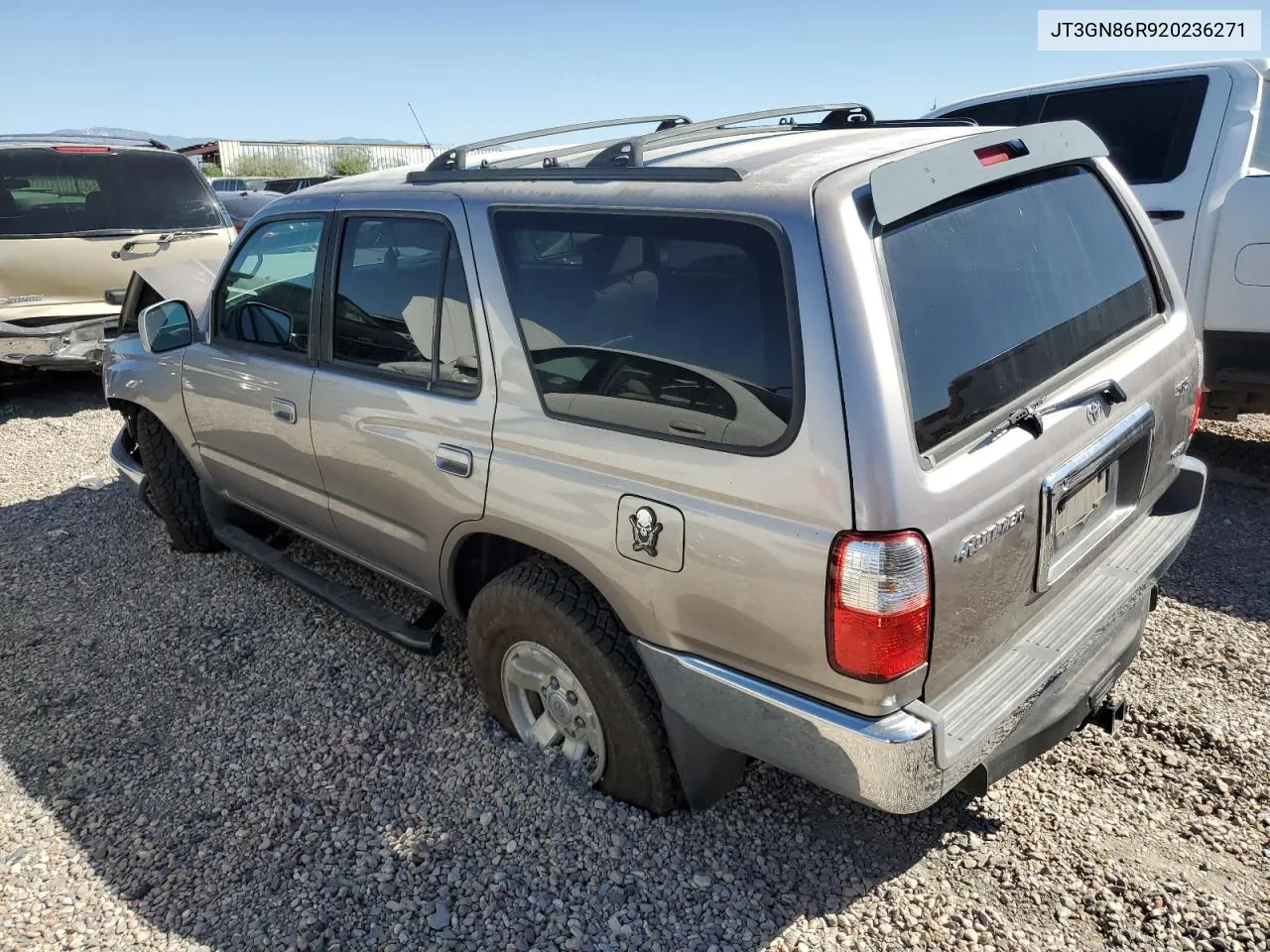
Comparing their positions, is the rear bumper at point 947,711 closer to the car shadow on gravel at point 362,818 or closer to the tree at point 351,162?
the car shadow on gravel at point 362,818

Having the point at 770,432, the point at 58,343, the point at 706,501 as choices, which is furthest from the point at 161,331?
the point at 58,343

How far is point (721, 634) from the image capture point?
2.14 m

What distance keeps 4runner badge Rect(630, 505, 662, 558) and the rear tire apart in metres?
2.95

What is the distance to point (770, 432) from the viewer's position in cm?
198

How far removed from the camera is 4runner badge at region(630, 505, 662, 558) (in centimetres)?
219

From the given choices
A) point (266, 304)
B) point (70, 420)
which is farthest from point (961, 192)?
point (70, 420)

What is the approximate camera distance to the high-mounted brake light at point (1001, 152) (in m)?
2.25

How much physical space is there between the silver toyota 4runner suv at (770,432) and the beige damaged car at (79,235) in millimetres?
4664

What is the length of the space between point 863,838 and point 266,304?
2.80m

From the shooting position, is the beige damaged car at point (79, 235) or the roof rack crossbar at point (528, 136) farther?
the beige damaged car at point (79, 235)

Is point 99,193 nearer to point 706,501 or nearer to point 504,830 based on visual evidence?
point 504,830

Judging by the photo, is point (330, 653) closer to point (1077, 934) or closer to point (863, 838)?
point (863, 838)

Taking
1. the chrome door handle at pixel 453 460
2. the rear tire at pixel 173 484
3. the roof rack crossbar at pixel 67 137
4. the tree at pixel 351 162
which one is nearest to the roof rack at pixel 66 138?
the roof rack crossbar at pixel 67 137

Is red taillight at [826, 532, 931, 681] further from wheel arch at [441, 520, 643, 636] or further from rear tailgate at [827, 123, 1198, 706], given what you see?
wheel arch at [441, 520, 643, 636]
